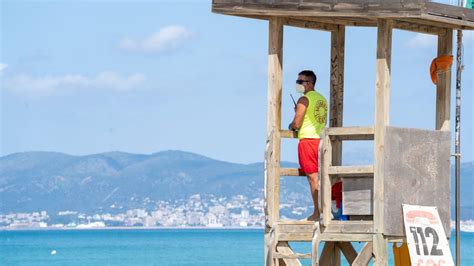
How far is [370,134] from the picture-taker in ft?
59.8

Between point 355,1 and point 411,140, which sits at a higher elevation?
point 355,1

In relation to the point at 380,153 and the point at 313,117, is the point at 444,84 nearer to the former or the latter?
the point at 313,117

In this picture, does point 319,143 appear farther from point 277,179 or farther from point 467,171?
point 467,171

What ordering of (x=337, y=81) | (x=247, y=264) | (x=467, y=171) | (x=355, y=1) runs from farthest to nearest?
(x=467, y=171)
(x=247, y=264)
(x=337, y=81)
(x=355, y=1)

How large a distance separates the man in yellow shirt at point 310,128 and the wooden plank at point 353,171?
524 mm

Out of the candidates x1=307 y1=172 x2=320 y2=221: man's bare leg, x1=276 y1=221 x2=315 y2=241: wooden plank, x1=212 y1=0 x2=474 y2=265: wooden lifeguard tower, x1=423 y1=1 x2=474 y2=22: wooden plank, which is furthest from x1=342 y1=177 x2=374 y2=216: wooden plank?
x1=423 y1=1 x2=474 y2=22: wooden plank

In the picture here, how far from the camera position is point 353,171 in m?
18.3

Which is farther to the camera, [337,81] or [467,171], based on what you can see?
[467,171]

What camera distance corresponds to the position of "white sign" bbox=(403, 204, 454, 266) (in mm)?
18281

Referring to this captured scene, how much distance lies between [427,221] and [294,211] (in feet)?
552

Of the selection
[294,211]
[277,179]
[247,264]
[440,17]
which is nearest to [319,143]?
[277,179]

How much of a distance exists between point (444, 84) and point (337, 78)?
1.33 m

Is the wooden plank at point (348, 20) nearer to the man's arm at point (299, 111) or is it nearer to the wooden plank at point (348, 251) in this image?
the man's arm at point (299, 111)

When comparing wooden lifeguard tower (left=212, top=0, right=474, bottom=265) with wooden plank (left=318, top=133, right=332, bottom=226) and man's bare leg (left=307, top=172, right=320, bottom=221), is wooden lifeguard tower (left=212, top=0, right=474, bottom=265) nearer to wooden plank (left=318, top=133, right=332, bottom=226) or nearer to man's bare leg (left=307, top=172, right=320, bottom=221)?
wooden plank (left=318, top=133, right=332, bottom=226)
